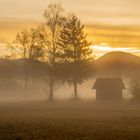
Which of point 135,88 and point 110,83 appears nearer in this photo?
point 135,88

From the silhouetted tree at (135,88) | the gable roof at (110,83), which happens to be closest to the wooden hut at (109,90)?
the gable roof at (110,83)

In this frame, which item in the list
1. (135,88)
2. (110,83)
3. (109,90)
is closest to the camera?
(135,88)

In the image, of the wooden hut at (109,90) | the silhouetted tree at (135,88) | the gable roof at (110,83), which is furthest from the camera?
the gable roof at (110,83)

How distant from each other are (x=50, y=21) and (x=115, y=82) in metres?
19.4

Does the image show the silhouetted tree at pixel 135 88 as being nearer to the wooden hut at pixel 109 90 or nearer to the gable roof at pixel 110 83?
the wooden hut at pixel 109 90

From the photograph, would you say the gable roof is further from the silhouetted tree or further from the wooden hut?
the silhouetted tree

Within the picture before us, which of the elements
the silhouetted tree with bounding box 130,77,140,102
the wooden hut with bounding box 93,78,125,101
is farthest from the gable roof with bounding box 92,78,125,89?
the silhouetted tree with bounding box 130,77,140,102

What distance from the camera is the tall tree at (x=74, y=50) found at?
84.8 metres

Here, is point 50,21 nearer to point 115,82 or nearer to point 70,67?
point 70,67

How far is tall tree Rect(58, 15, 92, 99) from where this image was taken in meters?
84.8

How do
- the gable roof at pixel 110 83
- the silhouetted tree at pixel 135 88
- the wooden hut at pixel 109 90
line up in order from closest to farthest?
the silhouetted tree at pixel 135 88, the wooden hut at pixel 109 90, the gable roof at pixel 110 83

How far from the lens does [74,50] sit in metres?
85.7

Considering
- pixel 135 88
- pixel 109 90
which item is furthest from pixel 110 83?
pixel 135 88

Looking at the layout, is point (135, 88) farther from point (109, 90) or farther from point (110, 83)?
point (110, 83)
